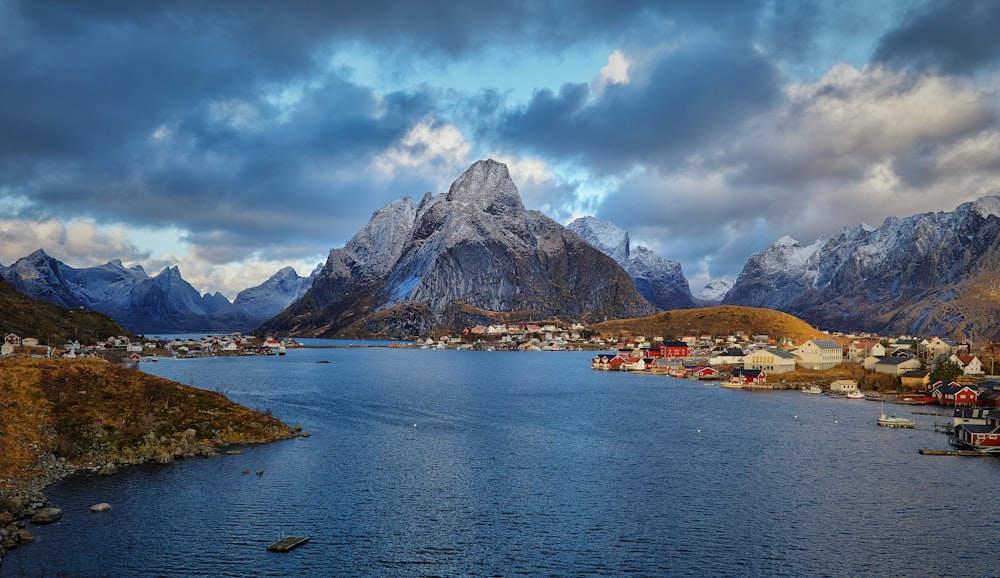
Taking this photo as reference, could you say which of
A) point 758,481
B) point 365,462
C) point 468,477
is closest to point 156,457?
point 365,462

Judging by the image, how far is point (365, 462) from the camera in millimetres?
71125

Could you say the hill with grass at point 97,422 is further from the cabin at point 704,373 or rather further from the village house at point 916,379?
the cabin at point 704,373

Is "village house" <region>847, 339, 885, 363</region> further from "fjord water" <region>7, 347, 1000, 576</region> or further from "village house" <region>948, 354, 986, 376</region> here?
"fjord water" <region>7, 347, 1000, 576</region>

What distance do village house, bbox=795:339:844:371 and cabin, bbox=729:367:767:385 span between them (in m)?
23.7

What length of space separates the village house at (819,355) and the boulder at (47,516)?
165 metres

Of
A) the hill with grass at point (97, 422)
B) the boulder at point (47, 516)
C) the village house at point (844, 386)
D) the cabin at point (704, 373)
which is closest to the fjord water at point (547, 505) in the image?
the boulder at point (47, 516)

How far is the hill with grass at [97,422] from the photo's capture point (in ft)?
209

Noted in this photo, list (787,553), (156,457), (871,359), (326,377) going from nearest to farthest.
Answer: (787,553), (156,457), (871,359), (326,377)

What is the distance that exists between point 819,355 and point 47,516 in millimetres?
168258

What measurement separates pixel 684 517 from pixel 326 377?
138 m

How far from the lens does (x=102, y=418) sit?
74188 millimetres

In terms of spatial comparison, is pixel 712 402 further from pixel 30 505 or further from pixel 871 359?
pixel 30 505

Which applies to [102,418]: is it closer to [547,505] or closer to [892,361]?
[547,505]

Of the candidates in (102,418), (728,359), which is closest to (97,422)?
(102,418)
